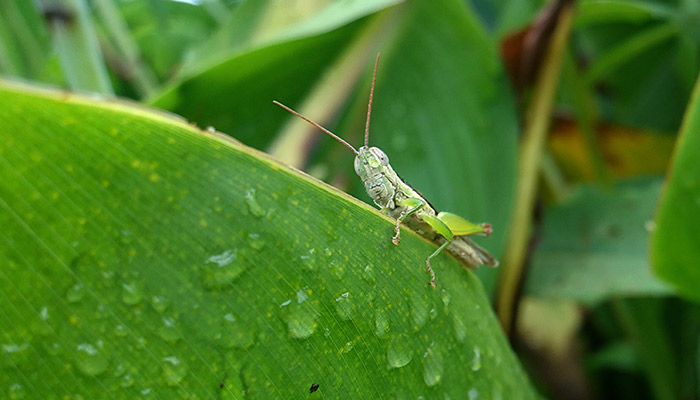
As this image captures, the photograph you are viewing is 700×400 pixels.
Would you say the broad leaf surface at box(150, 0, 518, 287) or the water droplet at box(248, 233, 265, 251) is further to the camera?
the broad leaf surface at box(150, 0, 518, 287)

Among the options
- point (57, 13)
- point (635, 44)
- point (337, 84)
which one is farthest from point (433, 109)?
point (57, 13)

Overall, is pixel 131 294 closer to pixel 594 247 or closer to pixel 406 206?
pixel 406 206

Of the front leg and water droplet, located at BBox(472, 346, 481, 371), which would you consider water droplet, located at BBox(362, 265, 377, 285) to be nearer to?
water droplet, located at BBox(472, 346, 481, 371)

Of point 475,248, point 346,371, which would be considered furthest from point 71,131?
point 475,248

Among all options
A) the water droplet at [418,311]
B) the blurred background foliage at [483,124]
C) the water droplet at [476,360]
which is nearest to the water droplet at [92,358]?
the water droplet at [418,311]

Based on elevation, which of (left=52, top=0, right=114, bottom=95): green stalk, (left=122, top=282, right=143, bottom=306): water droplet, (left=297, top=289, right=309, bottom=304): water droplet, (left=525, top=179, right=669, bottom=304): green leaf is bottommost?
(left=525, top=179, right=669, bottom=304): green leaf

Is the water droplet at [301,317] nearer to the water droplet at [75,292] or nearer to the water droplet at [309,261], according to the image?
the water droplet at [309,261]

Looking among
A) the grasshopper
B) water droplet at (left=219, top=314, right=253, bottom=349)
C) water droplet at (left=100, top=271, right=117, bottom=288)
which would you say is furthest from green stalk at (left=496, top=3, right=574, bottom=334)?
water droplet at (left=100, top=271, right=117, bottom=288)
